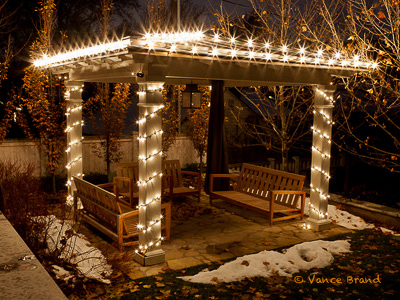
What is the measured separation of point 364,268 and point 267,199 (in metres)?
2.99

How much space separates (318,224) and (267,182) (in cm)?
154

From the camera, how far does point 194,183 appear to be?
501 inches

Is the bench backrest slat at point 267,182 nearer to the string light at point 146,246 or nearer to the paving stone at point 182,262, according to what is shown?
the paving stone at point 182,262

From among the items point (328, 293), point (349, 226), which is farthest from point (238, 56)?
point (349, 226)

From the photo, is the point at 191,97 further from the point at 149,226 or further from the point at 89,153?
the point at 89,153

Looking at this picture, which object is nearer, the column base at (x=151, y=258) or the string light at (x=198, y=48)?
the string light at (x=198, y=48)

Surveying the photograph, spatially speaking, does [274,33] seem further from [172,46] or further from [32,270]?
[32,270]

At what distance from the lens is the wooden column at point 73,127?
29.8 ft

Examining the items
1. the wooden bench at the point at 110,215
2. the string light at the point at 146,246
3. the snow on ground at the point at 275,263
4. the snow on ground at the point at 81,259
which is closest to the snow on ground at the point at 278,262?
the snow on ground at the point at 275,263

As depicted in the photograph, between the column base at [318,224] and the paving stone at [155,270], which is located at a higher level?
the column base at [318,224]

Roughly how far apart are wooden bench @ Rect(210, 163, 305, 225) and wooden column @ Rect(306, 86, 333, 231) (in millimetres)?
375

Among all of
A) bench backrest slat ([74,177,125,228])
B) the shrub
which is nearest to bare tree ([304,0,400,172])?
bench backrest slat ([74,177,125,228])

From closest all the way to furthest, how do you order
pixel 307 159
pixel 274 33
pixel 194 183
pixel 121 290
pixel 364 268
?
pixel 121 290, pixel 364 268, pixel 274 33, pixel 194 183, pixel 307 159

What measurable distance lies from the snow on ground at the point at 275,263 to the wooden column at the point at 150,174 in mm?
798
